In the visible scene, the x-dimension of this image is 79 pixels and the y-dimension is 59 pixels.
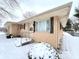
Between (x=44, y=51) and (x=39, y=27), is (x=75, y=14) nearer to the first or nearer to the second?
(x=44, y=51)

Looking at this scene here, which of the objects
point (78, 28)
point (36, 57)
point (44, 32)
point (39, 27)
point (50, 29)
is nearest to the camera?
point (36, 57)

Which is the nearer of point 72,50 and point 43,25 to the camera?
point 72,50

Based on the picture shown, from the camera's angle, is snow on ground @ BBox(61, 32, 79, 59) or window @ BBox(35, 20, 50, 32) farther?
window @ BBox(35, 20, 50, 32)

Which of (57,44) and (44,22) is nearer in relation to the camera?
(57,44)

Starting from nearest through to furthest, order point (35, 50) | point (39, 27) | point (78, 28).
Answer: point (35, 50) → point (78, 28) → point (39, 27)

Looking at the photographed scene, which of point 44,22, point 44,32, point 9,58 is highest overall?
point 44,22

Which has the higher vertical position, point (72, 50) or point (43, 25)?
point (43, 25)

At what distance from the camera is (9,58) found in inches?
214

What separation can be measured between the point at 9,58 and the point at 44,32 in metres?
4.60

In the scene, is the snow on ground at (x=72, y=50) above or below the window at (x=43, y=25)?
below

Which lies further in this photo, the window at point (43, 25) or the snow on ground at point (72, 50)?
the window at point (43, 25)

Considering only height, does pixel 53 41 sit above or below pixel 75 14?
below

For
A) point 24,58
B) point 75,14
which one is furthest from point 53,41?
point 24,58

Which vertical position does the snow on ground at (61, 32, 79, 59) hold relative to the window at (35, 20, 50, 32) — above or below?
below
